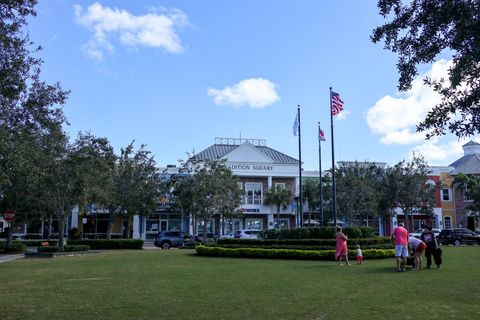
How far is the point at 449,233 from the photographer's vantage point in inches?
1753

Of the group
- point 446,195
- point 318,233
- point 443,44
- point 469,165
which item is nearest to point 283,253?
point 318,233

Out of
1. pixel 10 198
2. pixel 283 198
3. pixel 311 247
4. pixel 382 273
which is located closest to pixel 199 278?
pixel 382 273

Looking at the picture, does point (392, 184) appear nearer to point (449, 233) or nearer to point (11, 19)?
point (449, 233)

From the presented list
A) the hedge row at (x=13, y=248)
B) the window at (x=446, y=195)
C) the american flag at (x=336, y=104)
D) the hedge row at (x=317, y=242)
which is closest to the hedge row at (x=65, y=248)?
the hedge row at (x=13, y=248)

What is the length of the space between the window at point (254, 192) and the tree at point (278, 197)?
4.85 feet

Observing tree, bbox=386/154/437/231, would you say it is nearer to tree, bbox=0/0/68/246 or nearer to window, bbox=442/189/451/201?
window, bbox=442/189/451/201

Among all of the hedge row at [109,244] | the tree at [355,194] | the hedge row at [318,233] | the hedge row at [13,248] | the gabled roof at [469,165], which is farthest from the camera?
the gabled roof at [469,165]

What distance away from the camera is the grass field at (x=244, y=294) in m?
9.23

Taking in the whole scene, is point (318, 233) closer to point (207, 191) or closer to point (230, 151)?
point (207, 191)

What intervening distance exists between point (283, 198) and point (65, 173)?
101 feet

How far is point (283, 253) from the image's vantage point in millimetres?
24188

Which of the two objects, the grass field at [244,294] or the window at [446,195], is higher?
the window at [446,195]

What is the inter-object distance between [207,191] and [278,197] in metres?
13.9

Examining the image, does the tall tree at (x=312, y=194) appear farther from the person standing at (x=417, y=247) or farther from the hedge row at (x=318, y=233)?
the person standing at (x=417, y=247)
